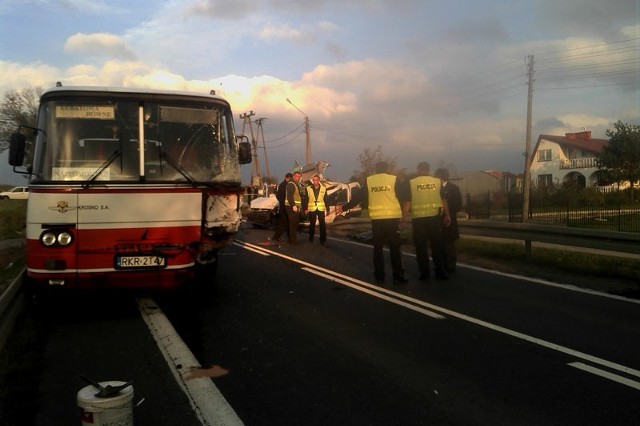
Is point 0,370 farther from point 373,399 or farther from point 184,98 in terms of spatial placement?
point 184,98

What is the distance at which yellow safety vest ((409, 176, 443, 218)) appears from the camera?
9125mm

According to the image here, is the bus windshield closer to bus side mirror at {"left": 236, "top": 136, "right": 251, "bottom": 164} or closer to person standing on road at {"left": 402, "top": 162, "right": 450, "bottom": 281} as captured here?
bus side mirror at {"left": 236, "top": 136, "right": 251, "bottom": 164}

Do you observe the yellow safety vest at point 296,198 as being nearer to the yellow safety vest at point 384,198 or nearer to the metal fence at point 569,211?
the yellow safety vest at point 384,198

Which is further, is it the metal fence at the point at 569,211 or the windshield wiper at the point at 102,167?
the metal fence at the point at 569,211

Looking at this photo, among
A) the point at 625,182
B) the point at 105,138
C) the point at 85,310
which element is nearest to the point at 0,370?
the point at 85,310

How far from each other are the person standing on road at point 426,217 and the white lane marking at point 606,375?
166 inches

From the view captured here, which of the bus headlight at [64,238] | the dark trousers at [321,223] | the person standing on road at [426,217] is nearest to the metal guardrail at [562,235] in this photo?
the person standing on road at [426,217]

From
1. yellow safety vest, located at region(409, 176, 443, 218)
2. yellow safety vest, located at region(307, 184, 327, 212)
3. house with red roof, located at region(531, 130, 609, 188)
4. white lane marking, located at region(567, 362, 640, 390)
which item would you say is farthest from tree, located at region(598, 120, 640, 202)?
white lane marking, located at region(567, 362, 640, 390)

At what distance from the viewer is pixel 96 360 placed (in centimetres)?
501

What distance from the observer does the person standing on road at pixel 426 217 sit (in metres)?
9.04

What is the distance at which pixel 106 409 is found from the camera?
3.17 m

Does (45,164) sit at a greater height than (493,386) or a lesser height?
greater

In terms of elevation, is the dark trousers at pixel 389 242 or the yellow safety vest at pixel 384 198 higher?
the yellow safety vest at pixel 384 198

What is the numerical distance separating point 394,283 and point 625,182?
38.5m
